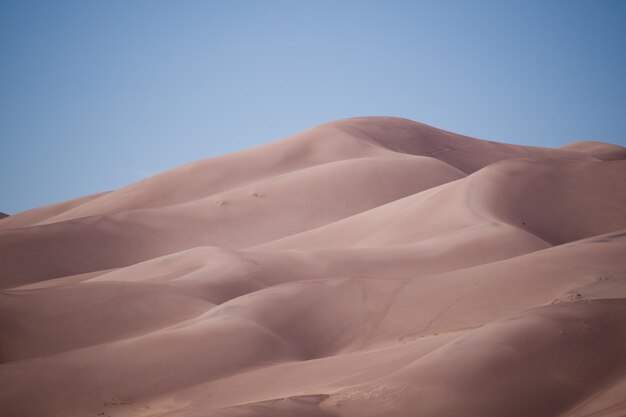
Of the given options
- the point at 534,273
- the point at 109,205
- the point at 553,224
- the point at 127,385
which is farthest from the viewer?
the point at 109,205

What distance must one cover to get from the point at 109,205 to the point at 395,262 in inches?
1133

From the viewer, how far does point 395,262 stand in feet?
59.0

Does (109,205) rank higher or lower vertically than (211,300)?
higher

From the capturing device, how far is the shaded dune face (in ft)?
26.7

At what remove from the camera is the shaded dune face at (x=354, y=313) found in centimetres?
813

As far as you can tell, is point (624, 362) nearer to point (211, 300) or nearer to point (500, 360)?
point (500, 360)

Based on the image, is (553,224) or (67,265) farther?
(67,265)

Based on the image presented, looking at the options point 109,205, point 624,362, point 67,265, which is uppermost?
point 109,205

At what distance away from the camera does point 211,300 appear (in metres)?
16.7

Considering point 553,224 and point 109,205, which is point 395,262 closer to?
point 553,224

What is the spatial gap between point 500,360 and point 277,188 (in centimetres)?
2955

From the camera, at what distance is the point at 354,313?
14320mm

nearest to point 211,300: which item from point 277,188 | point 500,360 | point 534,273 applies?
point 534,273

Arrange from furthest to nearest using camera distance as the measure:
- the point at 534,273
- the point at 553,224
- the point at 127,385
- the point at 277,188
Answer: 1. the point at 277,188
2. the point at 553,224
3. the point at 534,273
4. the point at 127,385
